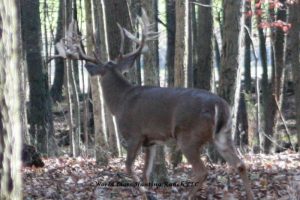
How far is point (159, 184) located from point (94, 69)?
1.87 meters

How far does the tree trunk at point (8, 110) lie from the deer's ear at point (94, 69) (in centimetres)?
562

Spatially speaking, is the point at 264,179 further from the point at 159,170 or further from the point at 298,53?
the point at 298,53

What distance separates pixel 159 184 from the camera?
838 cm

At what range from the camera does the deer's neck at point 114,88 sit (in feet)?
28.7

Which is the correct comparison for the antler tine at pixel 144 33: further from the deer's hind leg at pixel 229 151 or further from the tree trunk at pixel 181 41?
the deer's hind leg at pixel 229 151

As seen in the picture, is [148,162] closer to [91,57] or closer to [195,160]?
[195,160]

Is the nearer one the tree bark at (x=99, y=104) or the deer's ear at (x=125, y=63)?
the deer's ear at (x=125, y=63)

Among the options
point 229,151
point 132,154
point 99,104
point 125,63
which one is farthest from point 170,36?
point 229,151

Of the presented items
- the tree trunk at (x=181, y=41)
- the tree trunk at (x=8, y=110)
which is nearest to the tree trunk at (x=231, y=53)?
the tree trunk at (x=181, y=41)

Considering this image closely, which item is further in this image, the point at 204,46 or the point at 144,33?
the point at 204,46

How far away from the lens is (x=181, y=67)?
970 cm

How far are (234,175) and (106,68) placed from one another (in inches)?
89.9

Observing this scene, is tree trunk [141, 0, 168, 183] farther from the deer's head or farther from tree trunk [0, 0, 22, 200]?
tree trunk [0, 0, 22, 200]

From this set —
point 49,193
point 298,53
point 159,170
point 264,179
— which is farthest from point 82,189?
point 298,53
